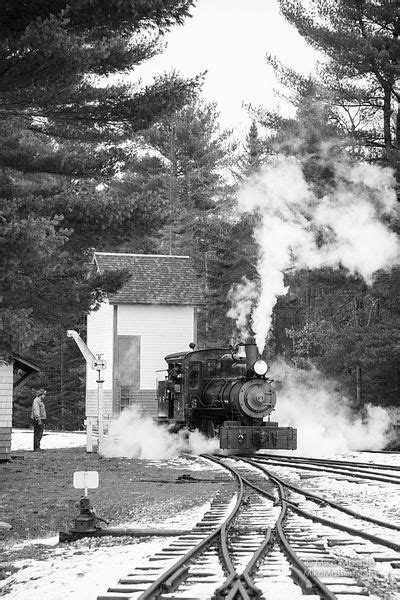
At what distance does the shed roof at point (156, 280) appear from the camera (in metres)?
38.3

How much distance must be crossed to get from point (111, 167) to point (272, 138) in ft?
42.4

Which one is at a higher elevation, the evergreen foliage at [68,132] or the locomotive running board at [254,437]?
the evergreen foliage at [68,132]

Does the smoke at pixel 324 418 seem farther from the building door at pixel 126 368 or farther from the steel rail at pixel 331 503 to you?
the steel rail at pixel 331 503

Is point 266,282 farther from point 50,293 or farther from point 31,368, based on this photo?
point 50,293

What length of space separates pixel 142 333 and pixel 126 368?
159 cm

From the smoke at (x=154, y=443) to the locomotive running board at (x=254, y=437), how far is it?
2819 millimetres

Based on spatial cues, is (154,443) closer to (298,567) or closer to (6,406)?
(6,406)

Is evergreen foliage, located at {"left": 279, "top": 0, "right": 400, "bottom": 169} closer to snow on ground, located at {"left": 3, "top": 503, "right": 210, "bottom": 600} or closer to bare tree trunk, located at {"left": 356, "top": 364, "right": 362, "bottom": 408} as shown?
bare tree trunk, located at {"left": 356, "top": 364, "right": 362, "bottom": 408}

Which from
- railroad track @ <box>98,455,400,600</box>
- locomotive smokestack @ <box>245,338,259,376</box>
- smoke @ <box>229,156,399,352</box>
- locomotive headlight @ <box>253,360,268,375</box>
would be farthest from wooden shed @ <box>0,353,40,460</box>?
railroad track @ <box>98,455,400,600</box>

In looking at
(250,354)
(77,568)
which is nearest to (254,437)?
(250,354)

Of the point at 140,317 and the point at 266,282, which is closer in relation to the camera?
the point at 266,282

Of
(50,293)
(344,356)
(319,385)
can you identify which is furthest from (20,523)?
(319,385)

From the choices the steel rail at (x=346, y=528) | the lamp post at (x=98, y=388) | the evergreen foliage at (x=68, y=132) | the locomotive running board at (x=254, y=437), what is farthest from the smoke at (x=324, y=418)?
the steel rail at (x=346, y=528)

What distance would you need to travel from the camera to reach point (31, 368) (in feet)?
84.6
